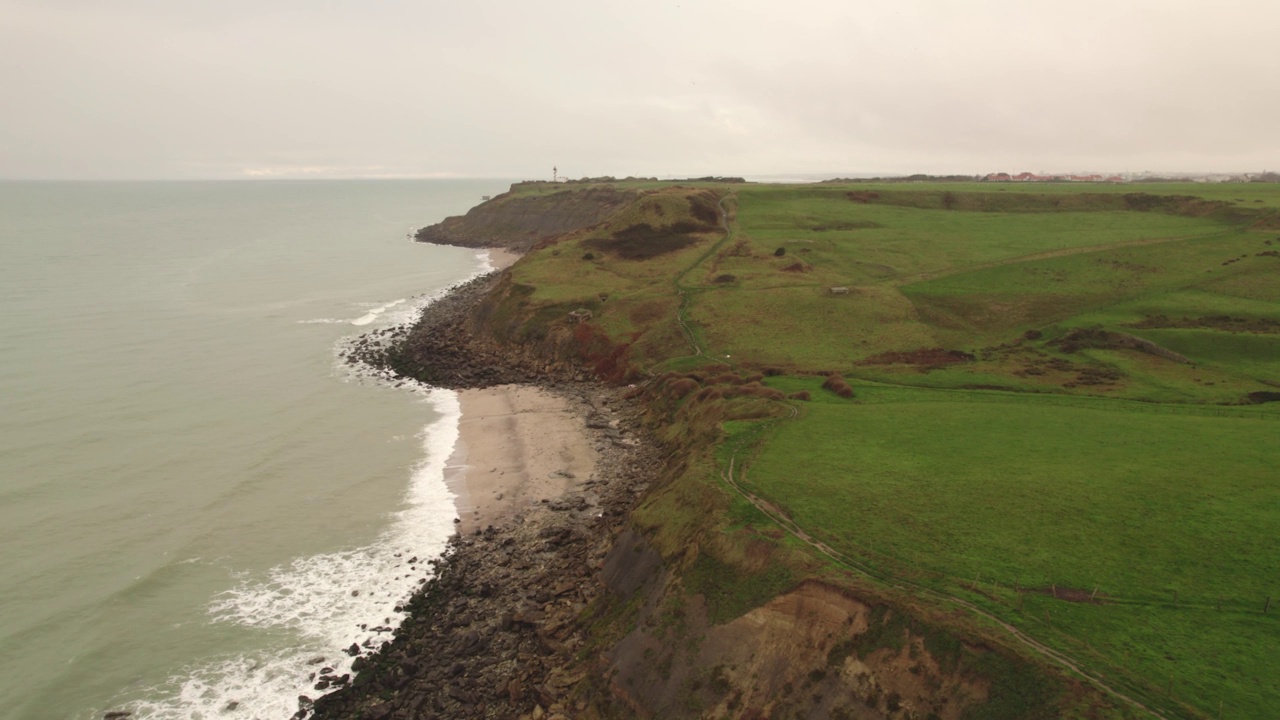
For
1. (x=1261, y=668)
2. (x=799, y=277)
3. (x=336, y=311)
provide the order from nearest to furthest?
(x=1261, y=668)
(x=799, y=277)
(x=336, y=311)

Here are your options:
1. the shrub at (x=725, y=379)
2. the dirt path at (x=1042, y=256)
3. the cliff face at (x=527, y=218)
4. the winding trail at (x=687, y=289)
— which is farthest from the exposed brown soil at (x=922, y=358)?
the cliff face at (x=527, y=218)

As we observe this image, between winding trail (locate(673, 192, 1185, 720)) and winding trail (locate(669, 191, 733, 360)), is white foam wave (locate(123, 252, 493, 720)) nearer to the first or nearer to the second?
winding trail (locate(673, 192, 1185, 720))

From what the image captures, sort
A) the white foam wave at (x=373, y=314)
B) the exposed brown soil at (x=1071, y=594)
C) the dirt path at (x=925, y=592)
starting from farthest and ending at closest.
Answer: the white foam wave at (x=373, y=314), the exposed brown soil at (x=1071, y=594), the dirt path at (x=925, y=592)

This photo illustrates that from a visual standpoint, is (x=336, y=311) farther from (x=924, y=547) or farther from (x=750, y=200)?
(x=924, y=547)

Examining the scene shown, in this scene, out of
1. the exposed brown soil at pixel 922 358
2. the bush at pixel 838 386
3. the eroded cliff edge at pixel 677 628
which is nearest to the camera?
the eroded cliff edge at pixel 677 628

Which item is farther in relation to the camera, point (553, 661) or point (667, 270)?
point (667, 270)

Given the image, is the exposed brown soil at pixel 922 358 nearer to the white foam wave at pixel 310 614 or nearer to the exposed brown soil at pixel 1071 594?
the exposed brown soil at pixel 1071 594

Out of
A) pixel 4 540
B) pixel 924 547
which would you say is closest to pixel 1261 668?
pixel 924 547
